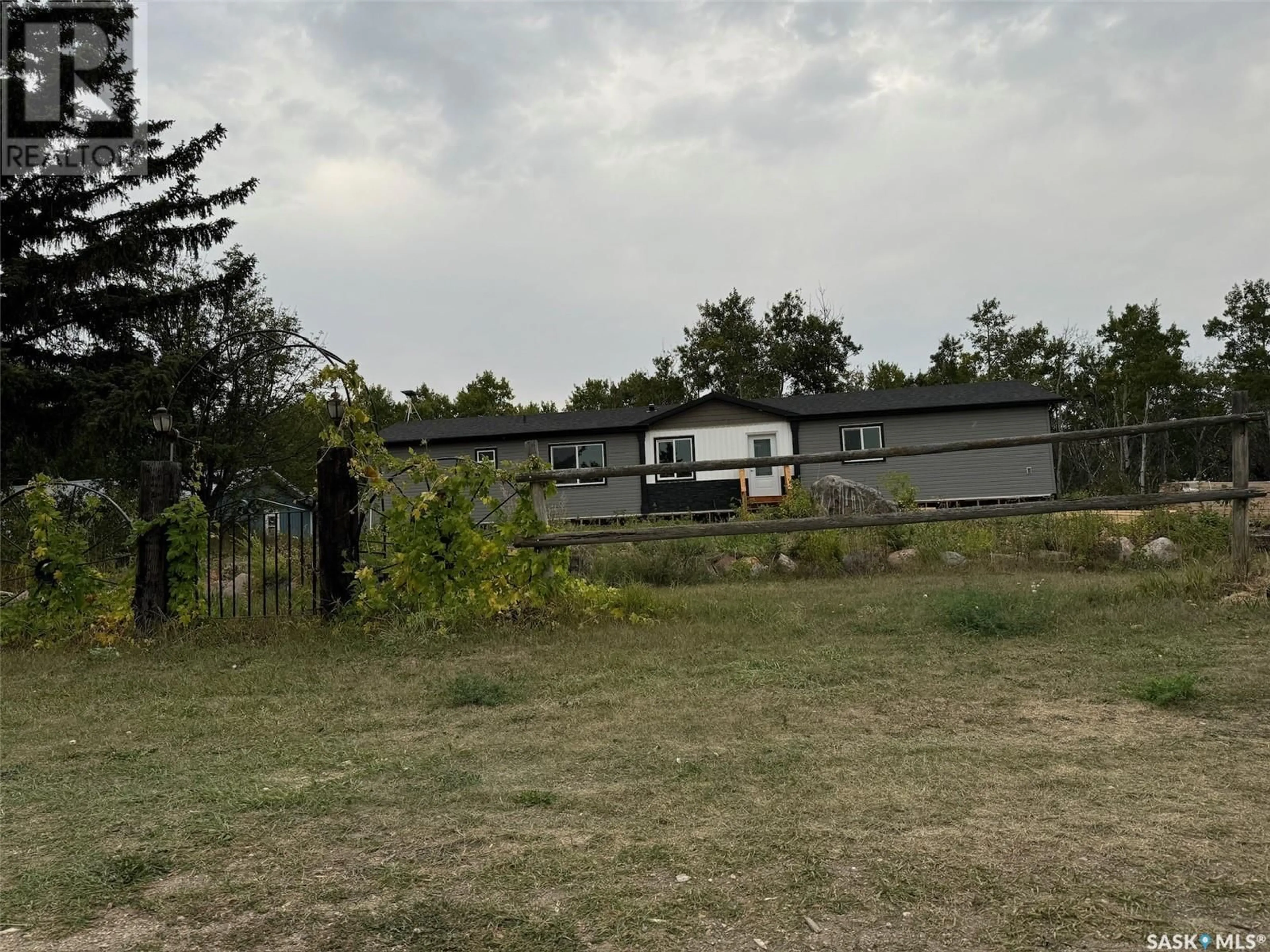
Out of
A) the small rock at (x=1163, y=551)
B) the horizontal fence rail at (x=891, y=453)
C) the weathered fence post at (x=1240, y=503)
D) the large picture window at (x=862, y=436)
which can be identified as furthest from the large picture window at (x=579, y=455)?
the weathered fence post at (x=1240, y=503)

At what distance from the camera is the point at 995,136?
1115 centimetres

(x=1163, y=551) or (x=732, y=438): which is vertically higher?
(x=732, y=438)

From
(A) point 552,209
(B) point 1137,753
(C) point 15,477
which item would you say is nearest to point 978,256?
(A) point 552,209

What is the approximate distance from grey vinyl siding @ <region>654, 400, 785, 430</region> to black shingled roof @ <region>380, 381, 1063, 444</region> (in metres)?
0.23

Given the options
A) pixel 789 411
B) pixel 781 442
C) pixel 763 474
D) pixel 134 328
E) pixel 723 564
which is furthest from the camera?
pixel 781 442

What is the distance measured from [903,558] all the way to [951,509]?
3.23m

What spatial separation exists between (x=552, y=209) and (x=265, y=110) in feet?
19.5

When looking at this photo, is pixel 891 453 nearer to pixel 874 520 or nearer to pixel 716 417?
pixel 874 520

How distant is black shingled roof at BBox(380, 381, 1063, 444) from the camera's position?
2227cm

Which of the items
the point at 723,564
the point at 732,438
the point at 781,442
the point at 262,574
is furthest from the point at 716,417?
the point at 262,574

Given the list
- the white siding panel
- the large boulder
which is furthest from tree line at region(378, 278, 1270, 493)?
the large boulder

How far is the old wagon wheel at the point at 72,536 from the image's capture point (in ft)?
22.7

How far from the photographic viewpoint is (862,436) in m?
23.0

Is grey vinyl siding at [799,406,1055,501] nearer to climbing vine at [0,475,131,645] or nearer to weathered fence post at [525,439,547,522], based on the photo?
weathered fence post at [525,439,547,522]
